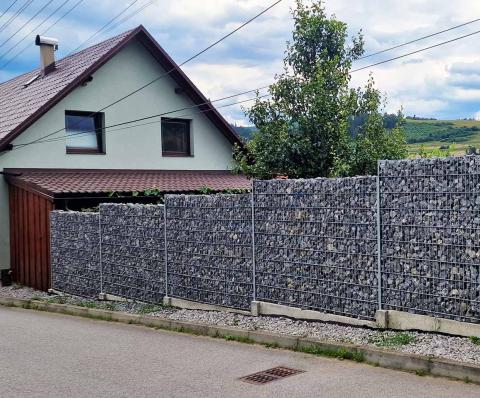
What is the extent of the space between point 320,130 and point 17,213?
8876 mm

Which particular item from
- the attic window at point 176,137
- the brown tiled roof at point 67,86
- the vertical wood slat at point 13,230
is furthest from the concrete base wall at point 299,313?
the attic window at point 176,137

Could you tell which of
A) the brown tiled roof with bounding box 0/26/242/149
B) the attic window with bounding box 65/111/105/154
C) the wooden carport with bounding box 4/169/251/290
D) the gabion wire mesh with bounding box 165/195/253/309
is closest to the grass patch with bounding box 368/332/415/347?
the gabion wire mesh with bounding box 165/195/253/309

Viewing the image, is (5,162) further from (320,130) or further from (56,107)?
(320,130)

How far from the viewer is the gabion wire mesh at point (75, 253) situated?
1358cm

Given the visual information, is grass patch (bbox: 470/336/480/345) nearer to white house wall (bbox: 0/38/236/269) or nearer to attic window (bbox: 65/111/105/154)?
white house wall (bbox: 0/38/236/269)

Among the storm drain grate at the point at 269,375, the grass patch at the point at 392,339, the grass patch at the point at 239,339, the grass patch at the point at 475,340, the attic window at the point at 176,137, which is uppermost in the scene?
the attic window at the point at 176,137

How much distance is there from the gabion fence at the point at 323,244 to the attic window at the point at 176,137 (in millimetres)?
9242

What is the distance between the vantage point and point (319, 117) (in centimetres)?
1666

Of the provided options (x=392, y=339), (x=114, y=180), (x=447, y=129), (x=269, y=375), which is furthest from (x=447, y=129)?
(x=269, y=375)

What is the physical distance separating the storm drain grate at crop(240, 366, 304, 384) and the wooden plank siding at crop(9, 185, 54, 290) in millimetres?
10184

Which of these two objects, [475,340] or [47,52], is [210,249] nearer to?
[475,340]

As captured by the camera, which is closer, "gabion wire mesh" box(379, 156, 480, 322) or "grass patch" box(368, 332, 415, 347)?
"gabion wire mesh" box(379, 156, 480, 322)

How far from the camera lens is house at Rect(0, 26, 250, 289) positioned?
55.5ft

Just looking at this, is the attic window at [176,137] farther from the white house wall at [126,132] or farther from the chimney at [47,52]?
the chimney at [47,52]
